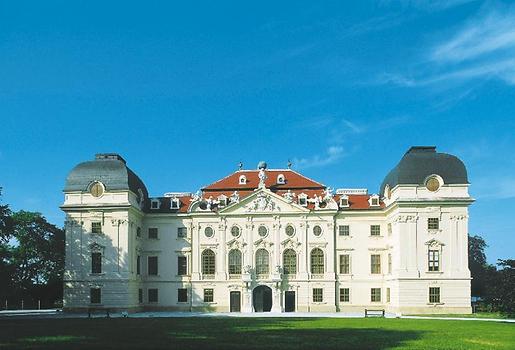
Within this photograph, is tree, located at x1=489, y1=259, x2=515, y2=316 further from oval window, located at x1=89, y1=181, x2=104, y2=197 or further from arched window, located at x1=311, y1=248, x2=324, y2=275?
oval window, located at x1=89, y1=181, x2=104, y2=197

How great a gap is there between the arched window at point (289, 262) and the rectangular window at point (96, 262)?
17.4 meters

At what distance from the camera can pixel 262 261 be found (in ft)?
215

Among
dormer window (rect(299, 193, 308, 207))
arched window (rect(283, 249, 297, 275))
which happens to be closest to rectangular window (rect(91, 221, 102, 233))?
arched window (rect(283, 249, 297, 275))

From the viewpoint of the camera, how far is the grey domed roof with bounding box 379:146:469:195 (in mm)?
60656

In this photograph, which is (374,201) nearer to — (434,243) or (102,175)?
(434,243)

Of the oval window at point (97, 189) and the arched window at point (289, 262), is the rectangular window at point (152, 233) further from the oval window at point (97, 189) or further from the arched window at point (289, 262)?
the arched window at point (289, 262)

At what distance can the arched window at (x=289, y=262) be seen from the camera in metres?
65.1

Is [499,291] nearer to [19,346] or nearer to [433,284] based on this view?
[433,284]

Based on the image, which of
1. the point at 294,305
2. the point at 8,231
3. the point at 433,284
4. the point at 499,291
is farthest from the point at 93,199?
the point at 499,291

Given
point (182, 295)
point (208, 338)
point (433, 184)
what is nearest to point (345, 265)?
point (433, 184)

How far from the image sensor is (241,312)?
63.9 m

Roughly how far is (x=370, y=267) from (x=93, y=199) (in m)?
27.1

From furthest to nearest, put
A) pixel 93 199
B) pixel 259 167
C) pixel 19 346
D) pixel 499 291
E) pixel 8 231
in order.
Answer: pixel 259 167 < pixel 93 199 < pixel 8 231 < pixel 499 291 < pixel 19 346

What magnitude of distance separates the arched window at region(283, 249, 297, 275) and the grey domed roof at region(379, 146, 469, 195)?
1216 cm
